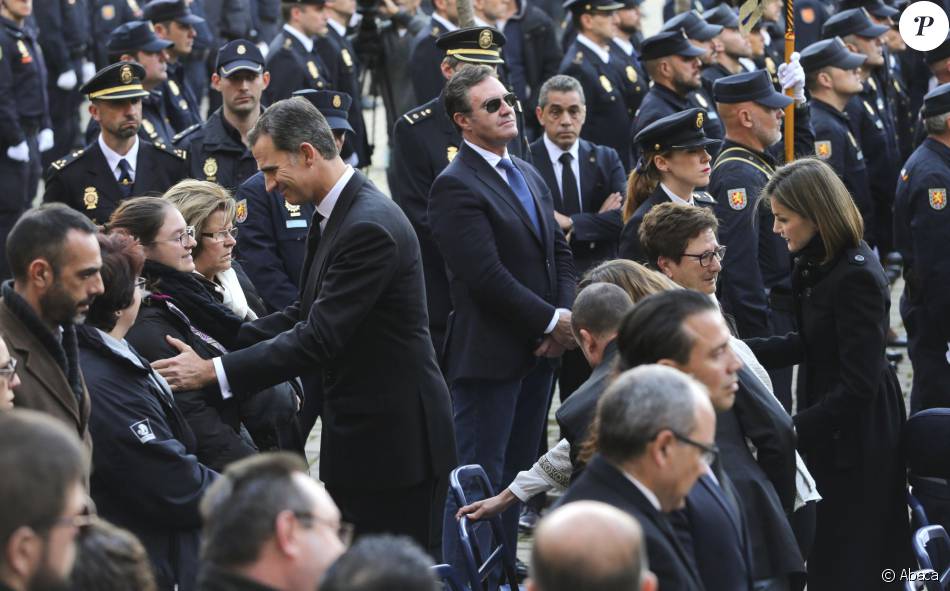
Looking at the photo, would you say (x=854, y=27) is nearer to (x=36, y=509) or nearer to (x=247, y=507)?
(x=247, y=507)

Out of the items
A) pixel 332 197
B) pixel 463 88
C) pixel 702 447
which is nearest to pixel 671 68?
pixel 463 88

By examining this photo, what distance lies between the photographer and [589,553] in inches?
111

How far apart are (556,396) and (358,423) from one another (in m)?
5.18

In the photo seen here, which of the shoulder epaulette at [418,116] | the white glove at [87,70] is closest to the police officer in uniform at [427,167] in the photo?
the shoulder epaulette at [418,116]

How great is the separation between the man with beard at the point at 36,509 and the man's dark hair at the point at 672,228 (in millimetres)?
3184

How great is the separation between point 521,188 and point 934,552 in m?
2.35

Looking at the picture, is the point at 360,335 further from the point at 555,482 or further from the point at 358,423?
the point at 555,482

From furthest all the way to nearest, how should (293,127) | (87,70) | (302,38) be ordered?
(87,70)
(302,38)
(293,127)

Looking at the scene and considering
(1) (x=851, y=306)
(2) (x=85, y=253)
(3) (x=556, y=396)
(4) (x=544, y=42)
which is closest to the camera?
(2) (x=85, y=253)

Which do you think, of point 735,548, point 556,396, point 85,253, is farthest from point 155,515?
point 556,396

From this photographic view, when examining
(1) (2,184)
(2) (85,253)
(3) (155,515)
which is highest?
(2) (85,253)

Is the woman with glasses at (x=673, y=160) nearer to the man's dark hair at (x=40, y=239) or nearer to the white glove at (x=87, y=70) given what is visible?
the man's dark hair at (x=40, y=239)

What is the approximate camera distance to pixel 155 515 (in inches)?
187

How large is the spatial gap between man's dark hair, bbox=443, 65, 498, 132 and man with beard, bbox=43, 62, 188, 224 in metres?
2.15
